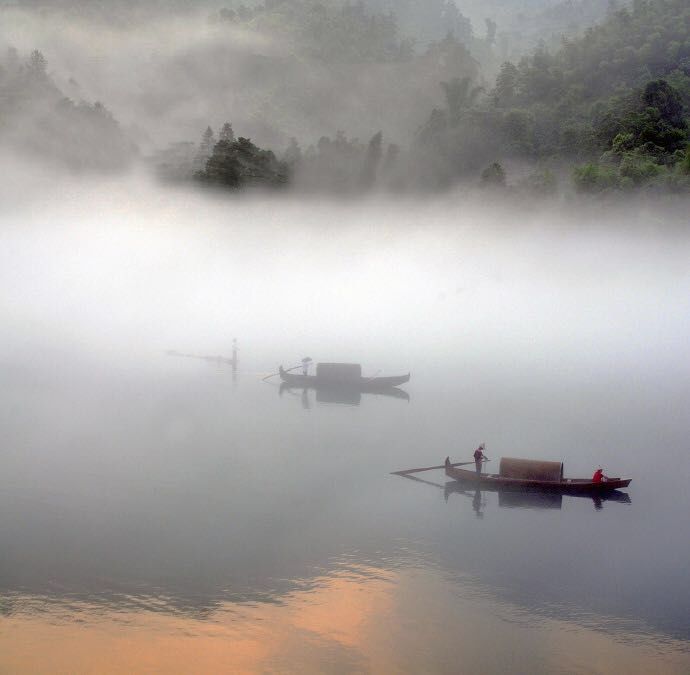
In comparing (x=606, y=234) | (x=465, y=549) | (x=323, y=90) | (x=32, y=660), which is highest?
(x=323, y=90)

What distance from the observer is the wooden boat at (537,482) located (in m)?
36.0


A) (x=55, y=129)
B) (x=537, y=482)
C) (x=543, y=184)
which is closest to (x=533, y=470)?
(x=537, y=482)

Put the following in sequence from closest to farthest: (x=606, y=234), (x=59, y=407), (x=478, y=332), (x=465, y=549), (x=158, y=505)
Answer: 1. (x=465, y=549)
2. (x=158, y=505)
3. (x=59, y=407)
4. (x=478, y=332)
5. (x=606, y=234)

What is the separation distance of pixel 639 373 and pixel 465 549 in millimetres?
34251

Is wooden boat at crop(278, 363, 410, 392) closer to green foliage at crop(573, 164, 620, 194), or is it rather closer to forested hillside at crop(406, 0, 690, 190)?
green foliage at crop(573, 164, 620, 194)

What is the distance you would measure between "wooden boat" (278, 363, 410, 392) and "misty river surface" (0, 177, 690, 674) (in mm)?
1136

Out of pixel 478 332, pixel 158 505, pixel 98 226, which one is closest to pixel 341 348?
pixel 478 332

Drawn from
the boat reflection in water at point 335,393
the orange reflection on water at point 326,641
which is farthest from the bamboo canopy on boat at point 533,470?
the boat reflection in water at point 335,393

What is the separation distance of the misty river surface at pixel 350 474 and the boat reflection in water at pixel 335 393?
0.32 m

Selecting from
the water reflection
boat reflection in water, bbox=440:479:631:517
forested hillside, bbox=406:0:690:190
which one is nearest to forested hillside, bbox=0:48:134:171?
forested hillside, bbox=406:0:690:190

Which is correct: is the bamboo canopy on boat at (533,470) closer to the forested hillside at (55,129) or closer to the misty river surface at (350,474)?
the misty river surface at (350,474)

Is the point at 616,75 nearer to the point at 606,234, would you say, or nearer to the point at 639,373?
the point at 606,234

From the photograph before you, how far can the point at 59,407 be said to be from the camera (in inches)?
1959

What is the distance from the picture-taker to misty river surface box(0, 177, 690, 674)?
25.3 m
